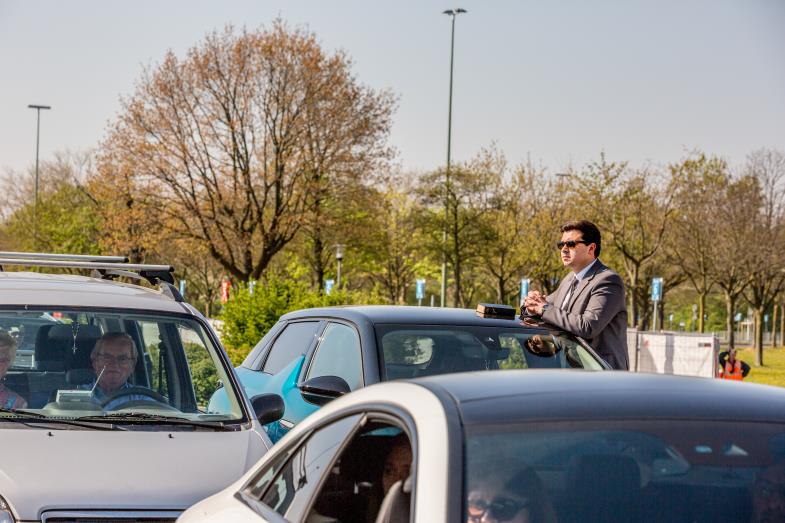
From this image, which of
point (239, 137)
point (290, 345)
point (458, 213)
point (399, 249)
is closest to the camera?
point (290, 345)

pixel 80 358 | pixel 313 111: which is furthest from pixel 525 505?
pixel 313 111

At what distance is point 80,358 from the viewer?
6027 mm

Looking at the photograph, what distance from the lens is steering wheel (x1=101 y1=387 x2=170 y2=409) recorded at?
5.83 m

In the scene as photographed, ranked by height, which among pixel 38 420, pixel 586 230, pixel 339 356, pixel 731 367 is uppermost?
pixel 586 230

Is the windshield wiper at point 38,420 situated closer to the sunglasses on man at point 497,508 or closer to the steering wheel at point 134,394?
the steering wheel at point 134,394

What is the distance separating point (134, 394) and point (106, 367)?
21cm

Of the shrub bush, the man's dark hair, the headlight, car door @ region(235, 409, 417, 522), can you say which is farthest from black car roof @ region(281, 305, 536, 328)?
the shrub bush

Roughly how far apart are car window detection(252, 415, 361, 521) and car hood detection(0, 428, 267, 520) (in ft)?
4.57

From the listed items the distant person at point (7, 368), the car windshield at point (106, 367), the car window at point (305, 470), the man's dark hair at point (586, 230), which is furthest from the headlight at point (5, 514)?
the man's dark hair at point (586, 230)

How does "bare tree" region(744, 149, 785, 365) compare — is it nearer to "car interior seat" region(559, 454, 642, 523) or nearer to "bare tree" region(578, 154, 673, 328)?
"bare tree" region(578, 154, 673, 328)

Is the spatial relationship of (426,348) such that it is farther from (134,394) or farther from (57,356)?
(57,356)

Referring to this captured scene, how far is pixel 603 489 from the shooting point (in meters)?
2.96

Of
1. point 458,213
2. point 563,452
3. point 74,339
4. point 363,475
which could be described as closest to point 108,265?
point 74,339

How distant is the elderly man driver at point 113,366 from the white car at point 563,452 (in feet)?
8.72
